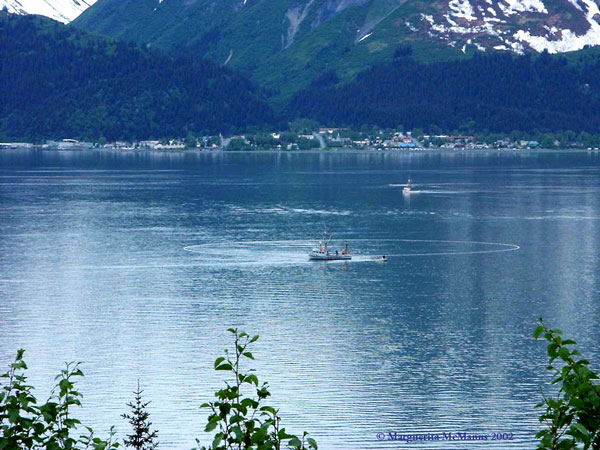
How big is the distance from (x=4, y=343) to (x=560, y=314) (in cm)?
4446

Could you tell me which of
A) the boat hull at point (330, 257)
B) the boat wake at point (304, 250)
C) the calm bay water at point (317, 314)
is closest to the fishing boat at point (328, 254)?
the boat hull at point (330, 257)

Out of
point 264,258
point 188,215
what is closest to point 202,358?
point 264,258

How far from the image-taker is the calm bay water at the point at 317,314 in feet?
201

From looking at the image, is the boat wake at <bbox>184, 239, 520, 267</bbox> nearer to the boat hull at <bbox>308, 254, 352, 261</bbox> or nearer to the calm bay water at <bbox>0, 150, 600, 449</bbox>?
the calm bay water at <bbox>0, 150, 600, 449</bbox>

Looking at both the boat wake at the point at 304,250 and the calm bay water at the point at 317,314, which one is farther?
the boat wake at the point at 304,250

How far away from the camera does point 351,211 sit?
179m

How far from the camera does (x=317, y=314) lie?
87812 mm

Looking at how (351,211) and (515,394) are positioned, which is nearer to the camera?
(515,394)

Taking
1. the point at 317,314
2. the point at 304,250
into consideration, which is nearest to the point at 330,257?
the point at 304,250

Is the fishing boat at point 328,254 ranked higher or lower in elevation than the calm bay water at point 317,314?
higher

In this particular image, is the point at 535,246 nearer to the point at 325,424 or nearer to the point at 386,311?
the point at 386,311

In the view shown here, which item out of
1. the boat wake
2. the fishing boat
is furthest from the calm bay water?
the fishing boat

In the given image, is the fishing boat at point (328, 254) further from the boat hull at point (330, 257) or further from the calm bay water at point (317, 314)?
the calm bay water at point (317, 314)

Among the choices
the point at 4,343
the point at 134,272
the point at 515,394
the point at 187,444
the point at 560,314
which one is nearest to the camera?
the point at 187,444
